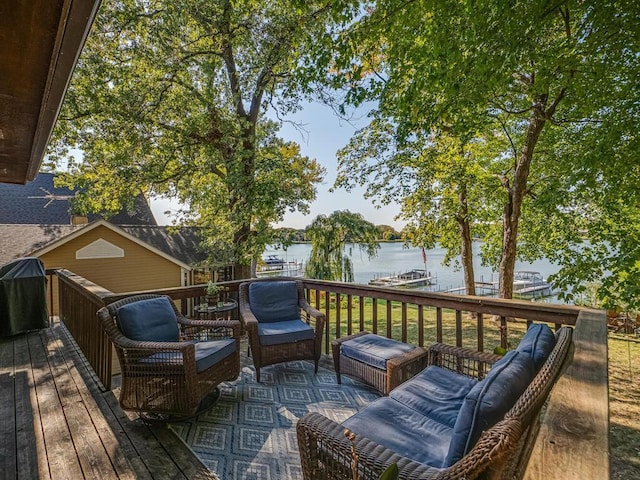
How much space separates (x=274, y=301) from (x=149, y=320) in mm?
→ 1570

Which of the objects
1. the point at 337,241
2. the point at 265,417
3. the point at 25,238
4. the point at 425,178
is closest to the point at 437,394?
the point at 265,417

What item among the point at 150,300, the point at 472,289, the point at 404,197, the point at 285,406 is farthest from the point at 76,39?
the point at 472,289

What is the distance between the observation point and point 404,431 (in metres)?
1.76

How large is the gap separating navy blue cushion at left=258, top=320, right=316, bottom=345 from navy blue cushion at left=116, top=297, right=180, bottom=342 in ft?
2.99

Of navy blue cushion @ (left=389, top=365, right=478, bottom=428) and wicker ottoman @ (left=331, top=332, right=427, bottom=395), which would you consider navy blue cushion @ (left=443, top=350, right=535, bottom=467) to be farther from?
wicker ottoman @ (left=331, top=332, right=427, bottom=395)

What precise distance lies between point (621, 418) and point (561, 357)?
13.2 feet

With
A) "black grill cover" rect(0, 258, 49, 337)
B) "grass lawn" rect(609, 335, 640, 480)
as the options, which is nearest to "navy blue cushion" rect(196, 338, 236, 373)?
"grass lawn" rect(609, 335, 640, 480)

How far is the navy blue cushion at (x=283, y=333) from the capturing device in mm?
3500

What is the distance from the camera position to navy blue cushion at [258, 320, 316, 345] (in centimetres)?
350

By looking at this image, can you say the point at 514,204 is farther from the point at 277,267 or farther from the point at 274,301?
the point at 277,267

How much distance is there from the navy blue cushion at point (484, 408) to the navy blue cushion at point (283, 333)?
250cm

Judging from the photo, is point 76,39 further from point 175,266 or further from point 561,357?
point 175,266

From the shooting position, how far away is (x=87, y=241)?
10.7m

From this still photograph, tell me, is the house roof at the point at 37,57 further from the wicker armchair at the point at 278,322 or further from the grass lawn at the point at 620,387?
the wicker armchair at the point at 278,322
